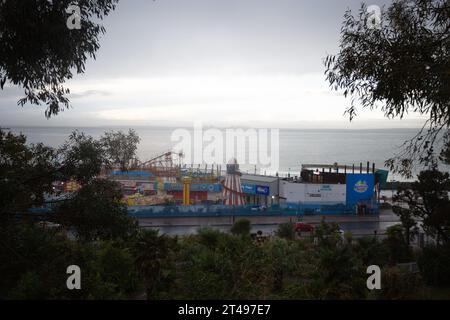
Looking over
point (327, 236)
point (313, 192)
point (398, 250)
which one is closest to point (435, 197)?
point (398, 250)

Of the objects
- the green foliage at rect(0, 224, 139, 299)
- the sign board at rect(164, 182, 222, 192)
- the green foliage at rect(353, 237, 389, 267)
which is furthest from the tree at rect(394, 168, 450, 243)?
the sign board at rect(164, 182, 222, 192)

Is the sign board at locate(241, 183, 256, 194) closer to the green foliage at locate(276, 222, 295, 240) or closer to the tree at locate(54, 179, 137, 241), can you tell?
the green foliage at locate(276, 222, 295, 240)

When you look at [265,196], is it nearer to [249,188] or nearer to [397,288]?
[249,188]

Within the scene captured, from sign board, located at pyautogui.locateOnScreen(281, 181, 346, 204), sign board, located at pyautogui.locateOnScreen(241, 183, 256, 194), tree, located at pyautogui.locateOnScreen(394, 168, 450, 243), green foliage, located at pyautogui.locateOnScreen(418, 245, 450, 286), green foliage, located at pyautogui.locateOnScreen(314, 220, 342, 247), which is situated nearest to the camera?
green foliage, located at pyautogui.locateOnScreen(418, 245, 450, 286)

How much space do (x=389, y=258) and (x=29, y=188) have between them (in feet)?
39.9

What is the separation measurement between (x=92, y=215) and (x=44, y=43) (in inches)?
126

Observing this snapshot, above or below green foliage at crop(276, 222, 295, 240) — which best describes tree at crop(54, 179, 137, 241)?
above

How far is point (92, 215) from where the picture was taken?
7.26 metres

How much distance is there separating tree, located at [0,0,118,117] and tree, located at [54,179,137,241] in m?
1.88

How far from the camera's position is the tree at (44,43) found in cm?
665

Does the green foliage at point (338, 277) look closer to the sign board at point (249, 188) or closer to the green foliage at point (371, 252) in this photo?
the green foliage at point (371, 252)

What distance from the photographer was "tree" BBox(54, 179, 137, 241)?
7336mm
